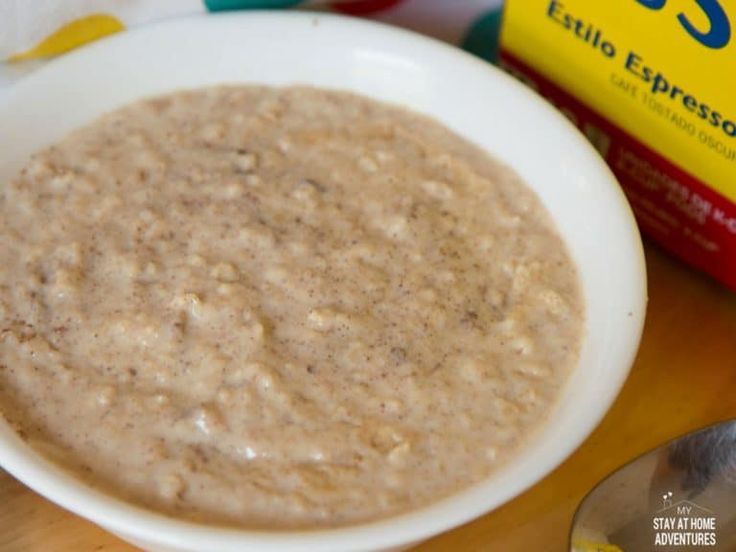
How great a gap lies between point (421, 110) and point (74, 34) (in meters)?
0.36

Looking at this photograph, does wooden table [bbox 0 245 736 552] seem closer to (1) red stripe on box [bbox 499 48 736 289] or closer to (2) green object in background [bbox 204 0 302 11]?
(1) red stripe on box [bbox 499 48 736 289]

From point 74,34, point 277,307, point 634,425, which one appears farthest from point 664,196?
point 74,34

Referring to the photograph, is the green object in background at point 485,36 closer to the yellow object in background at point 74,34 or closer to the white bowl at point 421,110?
the white bowl at point 421,110

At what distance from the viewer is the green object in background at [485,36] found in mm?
1290

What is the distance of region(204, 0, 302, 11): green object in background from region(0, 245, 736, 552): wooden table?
1.54 feet

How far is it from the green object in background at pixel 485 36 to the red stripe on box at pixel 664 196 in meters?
0.13

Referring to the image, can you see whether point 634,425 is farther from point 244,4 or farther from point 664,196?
point 244,4

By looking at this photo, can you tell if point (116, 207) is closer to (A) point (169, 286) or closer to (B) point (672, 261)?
(A) point (169, 286)

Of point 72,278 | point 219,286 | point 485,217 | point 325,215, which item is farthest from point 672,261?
point 72,278

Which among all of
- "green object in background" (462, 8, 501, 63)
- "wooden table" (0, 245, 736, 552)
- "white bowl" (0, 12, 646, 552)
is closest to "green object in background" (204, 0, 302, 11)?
"white bowl" (0, 12, 646, 552)

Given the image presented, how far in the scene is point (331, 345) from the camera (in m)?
0.92

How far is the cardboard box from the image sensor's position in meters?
0.98

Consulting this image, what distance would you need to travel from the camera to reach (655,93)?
104 cm

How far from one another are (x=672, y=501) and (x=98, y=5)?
0.73m
